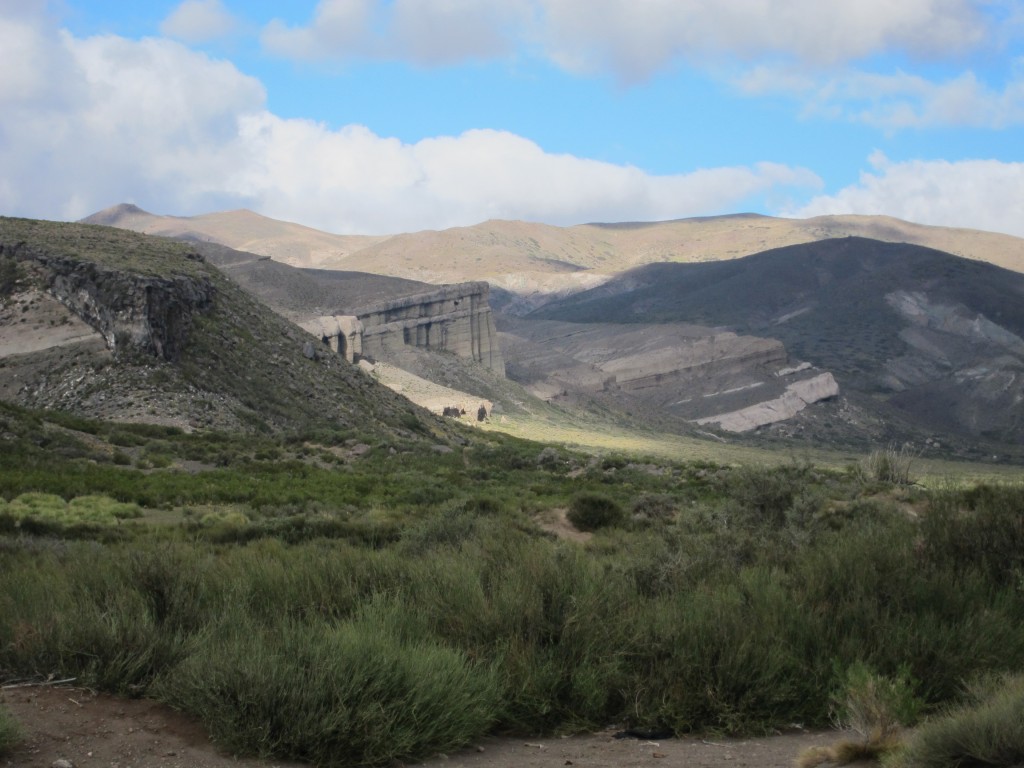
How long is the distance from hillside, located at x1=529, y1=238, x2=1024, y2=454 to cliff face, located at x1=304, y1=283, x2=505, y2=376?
41.5 metres

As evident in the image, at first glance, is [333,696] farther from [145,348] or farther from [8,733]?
[145,348]

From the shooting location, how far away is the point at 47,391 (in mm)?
39281

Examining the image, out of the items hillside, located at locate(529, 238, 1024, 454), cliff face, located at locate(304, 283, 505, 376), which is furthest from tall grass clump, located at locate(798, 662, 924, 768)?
hillside, located at locate(529, 238, 1024, 454)

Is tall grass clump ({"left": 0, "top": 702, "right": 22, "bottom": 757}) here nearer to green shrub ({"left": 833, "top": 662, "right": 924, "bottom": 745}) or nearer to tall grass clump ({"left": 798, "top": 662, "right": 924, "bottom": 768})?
A: tall grass clump ({"left": 798, "top": 662, "right": 924, "bottom": 768})

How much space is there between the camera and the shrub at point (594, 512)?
24.3 metres

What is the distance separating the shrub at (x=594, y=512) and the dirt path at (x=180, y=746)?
15494mm

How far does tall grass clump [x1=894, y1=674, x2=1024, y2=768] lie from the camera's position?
21.3 ft

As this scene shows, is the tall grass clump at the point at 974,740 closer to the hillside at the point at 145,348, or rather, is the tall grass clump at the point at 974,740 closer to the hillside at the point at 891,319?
the hillside at the point at 145,348

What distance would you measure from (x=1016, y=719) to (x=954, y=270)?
167738mm

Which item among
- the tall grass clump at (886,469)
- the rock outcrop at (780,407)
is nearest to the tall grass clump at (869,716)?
the tall grass clump at (886,469)

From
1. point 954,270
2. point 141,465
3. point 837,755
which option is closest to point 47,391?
point 141,465

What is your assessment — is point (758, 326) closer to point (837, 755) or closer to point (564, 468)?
point (564, 468)

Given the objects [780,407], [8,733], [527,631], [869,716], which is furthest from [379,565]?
[780,407]

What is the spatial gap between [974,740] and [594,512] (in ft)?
59.6
